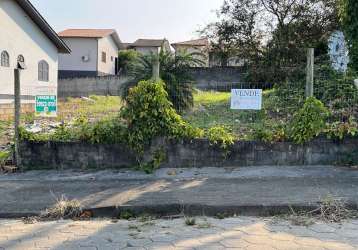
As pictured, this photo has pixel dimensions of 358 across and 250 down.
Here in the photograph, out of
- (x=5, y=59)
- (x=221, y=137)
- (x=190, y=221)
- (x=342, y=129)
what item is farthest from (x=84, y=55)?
(x=190, y=221)

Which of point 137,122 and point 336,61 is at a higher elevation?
point 336,61

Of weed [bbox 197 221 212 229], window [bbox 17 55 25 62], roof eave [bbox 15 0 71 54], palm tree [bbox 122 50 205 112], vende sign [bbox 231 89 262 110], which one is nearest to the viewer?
weed [bbox 197 221 212 229]

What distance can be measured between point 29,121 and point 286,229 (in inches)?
280

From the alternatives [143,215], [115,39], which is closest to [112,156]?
[143,215]

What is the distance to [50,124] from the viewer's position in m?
8.98

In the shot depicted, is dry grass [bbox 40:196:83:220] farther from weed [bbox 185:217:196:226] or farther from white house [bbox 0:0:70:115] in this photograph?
white house [bbox 0:0:70:115]

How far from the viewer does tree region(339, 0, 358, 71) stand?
11.2 metres

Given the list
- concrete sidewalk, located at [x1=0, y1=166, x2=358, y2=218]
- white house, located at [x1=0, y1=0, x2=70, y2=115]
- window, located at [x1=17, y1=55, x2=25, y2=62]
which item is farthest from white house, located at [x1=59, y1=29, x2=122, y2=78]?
concrete sidewalk, located at [x1=0, y1=166, x2=358, y2=218]

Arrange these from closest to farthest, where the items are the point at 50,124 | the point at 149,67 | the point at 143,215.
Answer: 1. the point at 143,215
2. the point at 50,124
3. the point at 149,67

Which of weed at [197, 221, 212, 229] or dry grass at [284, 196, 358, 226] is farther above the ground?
dry grass at [284, 196, 358, 226]

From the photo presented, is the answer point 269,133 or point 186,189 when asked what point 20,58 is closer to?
point 269,133

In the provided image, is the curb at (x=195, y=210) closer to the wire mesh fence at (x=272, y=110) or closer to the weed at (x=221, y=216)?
the weed at (x=221, y=216)

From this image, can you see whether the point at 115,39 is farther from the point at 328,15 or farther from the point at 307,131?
the point at 307,131

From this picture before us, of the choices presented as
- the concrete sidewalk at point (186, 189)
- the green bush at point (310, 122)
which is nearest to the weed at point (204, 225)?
the concrete sidewalk at point (186, 189)
